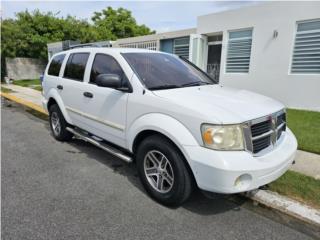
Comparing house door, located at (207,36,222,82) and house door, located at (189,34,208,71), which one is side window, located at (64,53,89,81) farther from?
house door, located at (207,36,222,82)

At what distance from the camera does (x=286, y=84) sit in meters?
9.38

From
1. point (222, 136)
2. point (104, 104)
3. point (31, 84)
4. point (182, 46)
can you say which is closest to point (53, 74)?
point (104, 104)

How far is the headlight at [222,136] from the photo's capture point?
2.66m

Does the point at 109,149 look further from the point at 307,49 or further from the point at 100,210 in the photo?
the point at 307,49

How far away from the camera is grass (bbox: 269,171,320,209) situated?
3.27 metres

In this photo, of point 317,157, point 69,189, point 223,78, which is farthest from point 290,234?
point 223,78

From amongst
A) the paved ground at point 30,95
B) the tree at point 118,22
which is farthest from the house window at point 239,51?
the tree at point 118,22

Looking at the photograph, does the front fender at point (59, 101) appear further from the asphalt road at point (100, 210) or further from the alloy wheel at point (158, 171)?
the alloy wheel at point (158, 171)

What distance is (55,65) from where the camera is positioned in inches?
225

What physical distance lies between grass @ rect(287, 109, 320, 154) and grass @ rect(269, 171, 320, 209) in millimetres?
1442

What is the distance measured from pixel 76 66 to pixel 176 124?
2.85m

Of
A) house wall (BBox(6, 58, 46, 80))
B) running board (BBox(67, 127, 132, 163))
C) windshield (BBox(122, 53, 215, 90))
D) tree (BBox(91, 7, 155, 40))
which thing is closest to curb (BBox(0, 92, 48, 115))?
running board (BBox(67, 127, 132, 163))

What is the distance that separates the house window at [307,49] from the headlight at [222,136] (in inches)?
299

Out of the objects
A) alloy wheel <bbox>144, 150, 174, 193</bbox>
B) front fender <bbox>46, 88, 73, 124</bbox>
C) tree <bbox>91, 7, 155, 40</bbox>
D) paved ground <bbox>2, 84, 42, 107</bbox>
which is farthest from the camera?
tree <bbox>91, 7, 155, 40</bbox>
